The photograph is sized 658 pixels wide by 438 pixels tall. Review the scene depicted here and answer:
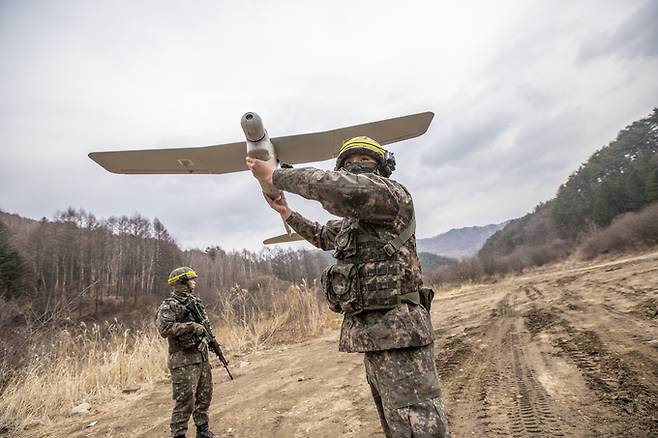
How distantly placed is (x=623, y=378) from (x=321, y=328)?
7601mm

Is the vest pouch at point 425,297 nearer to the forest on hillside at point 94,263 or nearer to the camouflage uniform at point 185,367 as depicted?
the camouflage uniform at point 185,367

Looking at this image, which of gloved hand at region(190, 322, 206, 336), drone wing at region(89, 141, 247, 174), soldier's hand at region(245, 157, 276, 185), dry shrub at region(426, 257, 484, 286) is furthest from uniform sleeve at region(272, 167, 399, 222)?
dry shrub at region(426, 257, 484, 286)

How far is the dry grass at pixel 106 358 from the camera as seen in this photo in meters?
5.37

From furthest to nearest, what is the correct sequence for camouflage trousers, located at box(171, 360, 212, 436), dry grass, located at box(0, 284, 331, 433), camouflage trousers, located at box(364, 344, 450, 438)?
1. dry grass, located at box(0, 284, 331, 433)
2. camouflage trousers, located at box(171, 360, 212, 436)
3. camouflage trousers, located at box(364, 344, 450, 438)

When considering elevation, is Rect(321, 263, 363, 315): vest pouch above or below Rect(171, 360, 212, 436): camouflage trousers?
above

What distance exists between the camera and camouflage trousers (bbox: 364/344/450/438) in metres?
1.66

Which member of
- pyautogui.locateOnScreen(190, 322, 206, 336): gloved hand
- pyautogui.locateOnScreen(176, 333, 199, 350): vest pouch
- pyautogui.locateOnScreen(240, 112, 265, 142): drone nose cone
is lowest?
pyautogui.locateOnScreen(176, 333, 199, 350): vest pouch

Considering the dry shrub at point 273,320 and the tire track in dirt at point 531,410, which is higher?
the dry shrub at point 273,320

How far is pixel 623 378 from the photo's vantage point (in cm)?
336

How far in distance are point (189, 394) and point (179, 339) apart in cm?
66

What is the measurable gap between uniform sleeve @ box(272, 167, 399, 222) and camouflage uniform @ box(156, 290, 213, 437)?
3.25 m

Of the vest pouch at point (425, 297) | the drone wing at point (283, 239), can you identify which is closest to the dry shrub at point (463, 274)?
the drone wing at point (283, 239)

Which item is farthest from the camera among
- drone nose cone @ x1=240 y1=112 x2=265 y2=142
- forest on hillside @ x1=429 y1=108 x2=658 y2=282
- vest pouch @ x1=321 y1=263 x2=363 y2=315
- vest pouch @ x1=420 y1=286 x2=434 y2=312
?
forest on hillside @ x1=429 y1=108 x2=658 y2=282

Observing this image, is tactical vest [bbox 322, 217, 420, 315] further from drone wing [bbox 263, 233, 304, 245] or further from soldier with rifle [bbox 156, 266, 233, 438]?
soldier with rifle [bbox 156, 266, 233, 438]
